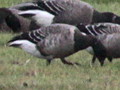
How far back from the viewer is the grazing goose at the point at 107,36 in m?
9.30

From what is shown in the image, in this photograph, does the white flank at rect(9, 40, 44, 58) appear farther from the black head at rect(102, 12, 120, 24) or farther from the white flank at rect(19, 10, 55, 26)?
→ the black head at rect(102, 12, 120, 24)

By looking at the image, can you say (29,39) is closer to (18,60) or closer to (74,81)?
(18,60)

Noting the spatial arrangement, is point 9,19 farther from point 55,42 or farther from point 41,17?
point 55,42

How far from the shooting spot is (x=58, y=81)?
7.39m

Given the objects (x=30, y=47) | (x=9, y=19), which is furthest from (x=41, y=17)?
(x=30, y=47)

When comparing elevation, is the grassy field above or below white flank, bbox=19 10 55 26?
above

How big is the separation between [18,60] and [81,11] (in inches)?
125

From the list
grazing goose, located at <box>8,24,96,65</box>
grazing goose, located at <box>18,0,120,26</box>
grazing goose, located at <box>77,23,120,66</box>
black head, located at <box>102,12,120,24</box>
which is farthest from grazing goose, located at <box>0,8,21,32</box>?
grazing goose, located at <box>8,24,96,65</box>

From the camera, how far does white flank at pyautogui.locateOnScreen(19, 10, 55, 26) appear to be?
12.0m

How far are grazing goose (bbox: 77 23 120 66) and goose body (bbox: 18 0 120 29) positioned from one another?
2.37 metres

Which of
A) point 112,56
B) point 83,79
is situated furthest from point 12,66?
point 112,56

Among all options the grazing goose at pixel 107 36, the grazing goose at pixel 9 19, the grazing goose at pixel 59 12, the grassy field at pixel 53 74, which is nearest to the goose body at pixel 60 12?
the grazing goose at pixel 59 12

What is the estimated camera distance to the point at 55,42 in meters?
8.59

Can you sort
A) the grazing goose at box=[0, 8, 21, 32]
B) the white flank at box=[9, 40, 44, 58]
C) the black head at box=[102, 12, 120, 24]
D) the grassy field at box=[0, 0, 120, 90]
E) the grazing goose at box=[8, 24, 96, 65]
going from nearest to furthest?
1. the grassy field at box=[0, 0, 120, 90]
2. the grazing goose at box=[8, 24, 96, 65]
3. the white flank at box=[9, 40, 44, 58]
4. the black head at box=[102, 12, 120, 24]
5. the grazing goose at box=[0, 8, 21, 32]
